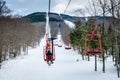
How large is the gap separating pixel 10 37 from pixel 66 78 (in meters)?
27.0

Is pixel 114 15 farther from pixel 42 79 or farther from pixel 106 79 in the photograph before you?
pixel 42 79

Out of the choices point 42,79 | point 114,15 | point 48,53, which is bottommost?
point 42,79

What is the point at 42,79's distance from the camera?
32219 millimetres

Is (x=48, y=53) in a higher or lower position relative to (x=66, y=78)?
higher

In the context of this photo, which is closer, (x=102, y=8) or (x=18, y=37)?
(x=102, y=8)

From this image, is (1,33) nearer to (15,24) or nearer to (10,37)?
(10,37)

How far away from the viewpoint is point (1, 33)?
156 ft

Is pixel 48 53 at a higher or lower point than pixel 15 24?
lower

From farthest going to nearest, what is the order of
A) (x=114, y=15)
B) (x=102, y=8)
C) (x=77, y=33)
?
(x=77, y=33)
(x=102, y=8)
(x=114, y=15)

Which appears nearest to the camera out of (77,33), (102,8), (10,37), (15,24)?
(102,8)

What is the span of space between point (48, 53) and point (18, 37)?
4391 cm

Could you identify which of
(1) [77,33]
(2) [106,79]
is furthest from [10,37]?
(2) [106,79]

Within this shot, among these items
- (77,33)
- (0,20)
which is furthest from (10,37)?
(77,33)

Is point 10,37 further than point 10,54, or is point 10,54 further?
point 10,54
